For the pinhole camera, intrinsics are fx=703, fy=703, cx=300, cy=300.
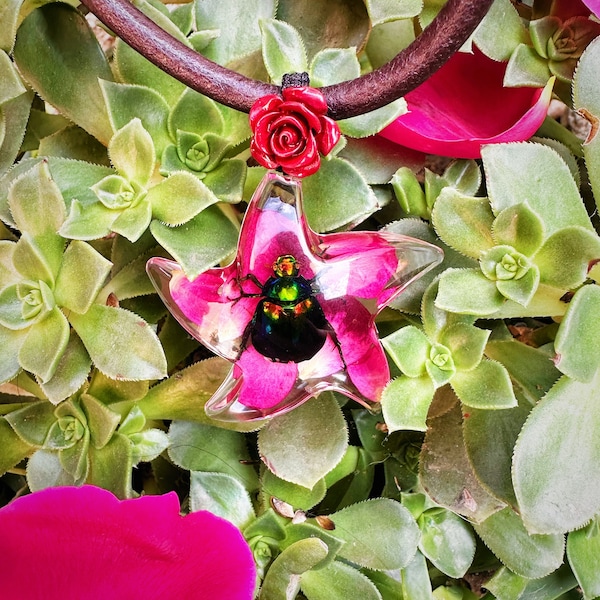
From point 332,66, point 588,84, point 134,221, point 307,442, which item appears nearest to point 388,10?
point 332,66

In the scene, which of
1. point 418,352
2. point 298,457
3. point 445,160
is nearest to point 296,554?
point 298,457

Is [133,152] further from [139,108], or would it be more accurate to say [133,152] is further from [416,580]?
[416,580]

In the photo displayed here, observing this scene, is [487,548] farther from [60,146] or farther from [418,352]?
[60,146]

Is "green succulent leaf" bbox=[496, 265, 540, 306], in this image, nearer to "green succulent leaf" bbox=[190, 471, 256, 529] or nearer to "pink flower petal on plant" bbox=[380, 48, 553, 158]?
"pink flower petal on plant" bbox=[380, 48, 553, 158]

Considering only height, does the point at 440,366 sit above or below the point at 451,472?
above

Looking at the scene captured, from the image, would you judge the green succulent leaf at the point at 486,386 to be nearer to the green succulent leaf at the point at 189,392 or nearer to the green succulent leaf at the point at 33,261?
the green succulent leaf at the point at 189,392
